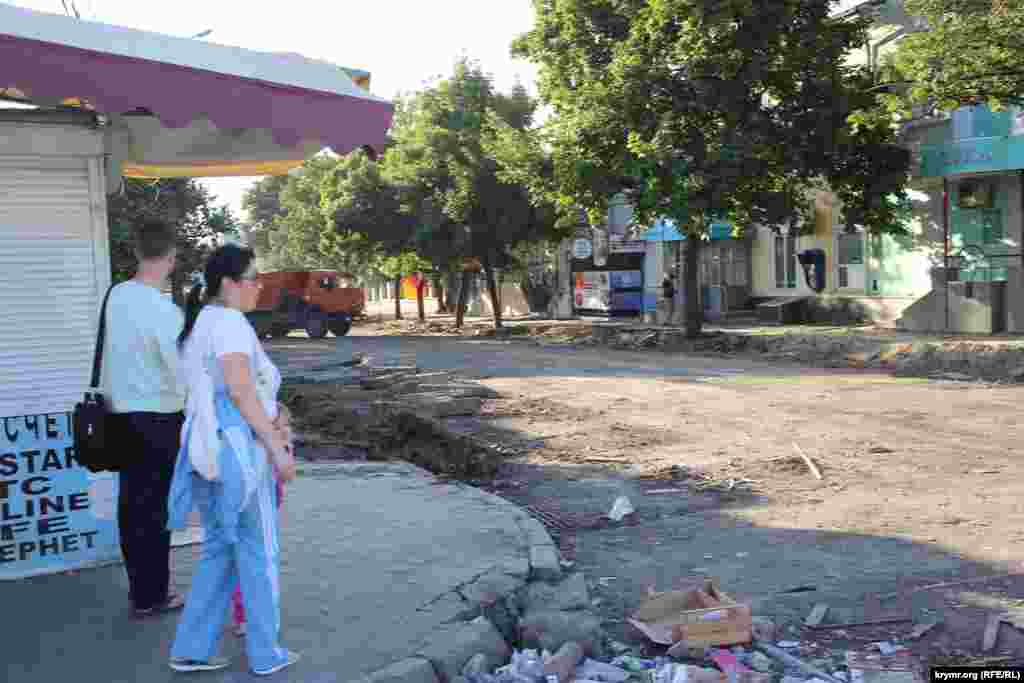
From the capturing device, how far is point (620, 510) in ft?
24.1

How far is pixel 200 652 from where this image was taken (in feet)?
13.5

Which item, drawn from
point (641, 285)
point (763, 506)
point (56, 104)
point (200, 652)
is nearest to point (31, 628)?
point (200, 652)

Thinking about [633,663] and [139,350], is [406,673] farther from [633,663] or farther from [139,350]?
[139,350]

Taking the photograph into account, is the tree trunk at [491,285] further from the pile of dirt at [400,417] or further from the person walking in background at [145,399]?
the person walking in background at [145,399]

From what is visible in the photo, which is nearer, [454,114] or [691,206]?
[691,206]

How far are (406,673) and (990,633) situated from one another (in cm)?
262

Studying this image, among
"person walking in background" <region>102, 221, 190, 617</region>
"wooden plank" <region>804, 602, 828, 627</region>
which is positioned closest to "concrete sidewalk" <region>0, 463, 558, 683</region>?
"person walking in background" <region>102, 221, 190, 617</region>

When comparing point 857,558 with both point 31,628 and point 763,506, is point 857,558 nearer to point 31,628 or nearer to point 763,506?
point 763,506

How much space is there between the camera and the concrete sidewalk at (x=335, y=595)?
4.26 metres

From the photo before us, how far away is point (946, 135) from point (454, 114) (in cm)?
1512

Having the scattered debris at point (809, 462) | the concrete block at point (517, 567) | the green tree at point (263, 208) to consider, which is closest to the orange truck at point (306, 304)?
the scattered debris at point (809, 462)

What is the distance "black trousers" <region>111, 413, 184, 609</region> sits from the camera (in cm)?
467

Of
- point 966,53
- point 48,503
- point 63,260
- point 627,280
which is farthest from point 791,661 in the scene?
point 627,280

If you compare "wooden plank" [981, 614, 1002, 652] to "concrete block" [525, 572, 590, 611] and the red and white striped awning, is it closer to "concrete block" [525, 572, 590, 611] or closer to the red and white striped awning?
"concrete block" [525, 572, 590, 611]
